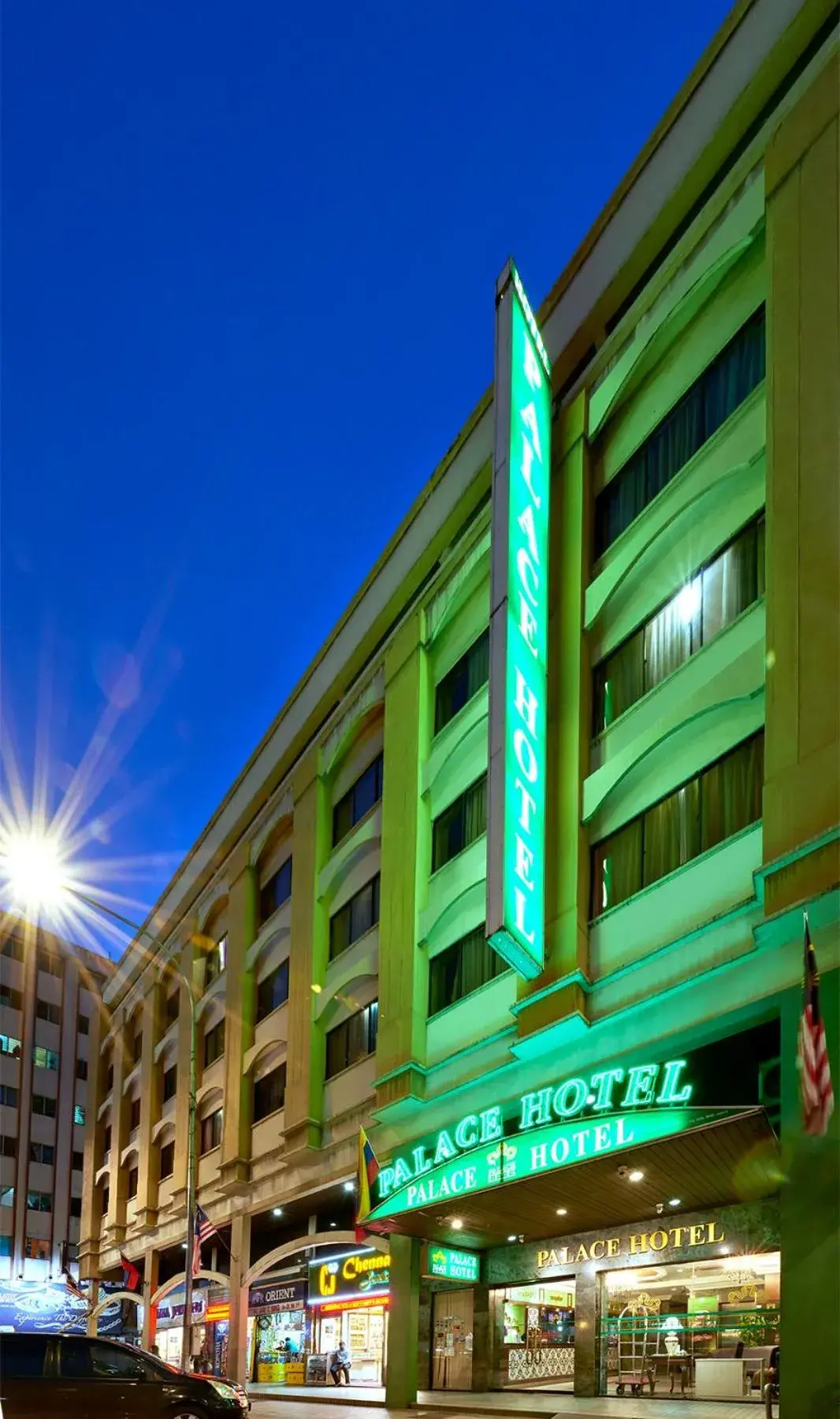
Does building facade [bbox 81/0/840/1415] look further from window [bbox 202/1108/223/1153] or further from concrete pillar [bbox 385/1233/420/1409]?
window [bbox 202/1108/223/1153]

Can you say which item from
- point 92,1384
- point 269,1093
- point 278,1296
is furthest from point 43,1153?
point 92,1384

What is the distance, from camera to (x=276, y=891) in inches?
1897

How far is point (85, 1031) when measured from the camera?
9825 centimetres

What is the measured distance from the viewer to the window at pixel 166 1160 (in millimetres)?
58219

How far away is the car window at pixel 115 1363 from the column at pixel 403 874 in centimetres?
1328

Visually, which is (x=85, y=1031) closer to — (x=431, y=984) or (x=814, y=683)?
(x=431, y=984)

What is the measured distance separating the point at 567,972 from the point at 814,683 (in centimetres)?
805

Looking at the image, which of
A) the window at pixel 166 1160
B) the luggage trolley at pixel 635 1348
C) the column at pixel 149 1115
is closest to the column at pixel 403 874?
the luggage trolley at pixel 635 1348

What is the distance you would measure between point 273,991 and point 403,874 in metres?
14.2

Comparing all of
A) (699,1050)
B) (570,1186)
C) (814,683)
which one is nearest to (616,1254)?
(570,1186)

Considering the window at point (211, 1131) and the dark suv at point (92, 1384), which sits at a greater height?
the window at point (211, 1131)

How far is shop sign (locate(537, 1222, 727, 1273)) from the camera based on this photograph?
24500 mm

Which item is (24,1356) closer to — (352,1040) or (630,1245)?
(630,1245)

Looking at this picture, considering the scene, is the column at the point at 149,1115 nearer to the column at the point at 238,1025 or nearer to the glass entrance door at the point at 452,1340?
the column at the point at 238,1025
